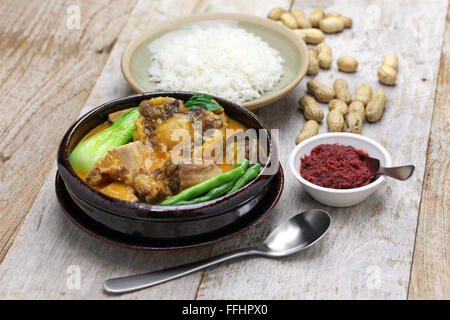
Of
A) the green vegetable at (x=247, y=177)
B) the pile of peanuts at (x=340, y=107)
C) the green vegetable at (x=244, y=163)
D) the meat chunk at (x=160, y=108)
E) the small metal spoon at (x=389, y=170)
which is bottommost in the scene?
the pile of peanuts at (x=340, y=107)

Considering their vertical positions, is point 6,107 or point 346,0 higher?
point 6,107

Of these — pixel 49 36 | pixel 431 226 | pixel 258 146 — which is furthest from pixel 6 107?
pixel 431 226

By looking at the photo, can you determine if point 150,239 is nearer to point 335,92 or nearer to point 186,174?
→ point 186,174

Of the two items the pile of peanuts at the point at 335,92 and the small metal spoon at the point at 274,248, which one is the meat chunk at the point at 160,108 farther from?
the pile of peanuts at the point at 335,92

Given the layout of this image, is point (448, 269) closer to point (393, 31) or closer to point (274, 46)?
point (274, 46)

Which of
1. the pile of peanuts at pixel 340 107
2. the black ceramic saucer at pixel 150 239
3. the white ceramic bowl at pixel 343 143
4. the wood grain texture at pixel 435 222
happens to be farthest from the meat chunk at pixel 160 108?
the wood grain texture at pixel 435 222

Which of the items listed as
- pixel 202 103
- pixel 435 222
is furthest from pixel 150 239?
pixel 435 222
